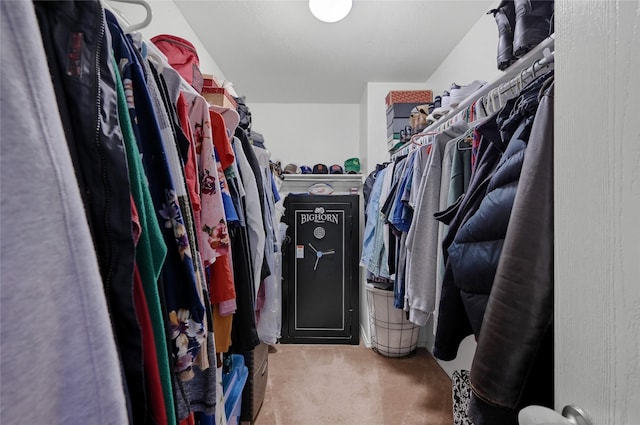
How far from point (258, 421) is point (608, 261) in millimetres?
1957

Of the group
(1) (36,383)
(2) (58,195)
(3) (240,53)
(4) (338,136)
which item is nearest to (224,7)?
(3) (240,53)

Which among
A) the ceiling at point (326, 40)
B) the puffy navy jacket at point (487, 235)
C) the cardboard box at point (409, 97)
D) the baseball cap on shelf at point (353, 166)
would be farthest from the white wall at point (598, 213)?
the baseball cap on shelf at point (353, 166)

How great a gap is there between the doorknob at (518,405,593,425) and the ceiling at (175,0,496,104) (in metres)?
2.16

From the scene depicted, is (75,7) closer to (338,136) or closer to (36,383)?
(36,383)

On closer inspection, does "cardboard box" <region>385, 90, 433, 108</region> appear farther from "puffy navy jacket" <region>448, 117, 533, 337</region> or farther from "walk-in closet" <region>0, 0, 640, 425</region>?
"puffy navy jacket" <region>448, 117, 533, 337</region>

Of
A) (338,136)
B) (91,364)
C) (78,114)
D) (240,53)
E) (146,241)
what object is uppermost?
(240,53)

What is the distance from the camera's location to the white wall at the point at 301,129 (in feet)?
11.4

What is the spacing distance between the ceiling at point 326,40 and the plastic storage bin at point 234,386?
2.12 metres

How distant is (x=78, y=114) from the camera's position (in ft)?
1.30

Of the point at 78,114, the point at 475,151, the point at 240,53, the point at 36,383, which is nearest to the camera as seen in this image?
the point at 36,383

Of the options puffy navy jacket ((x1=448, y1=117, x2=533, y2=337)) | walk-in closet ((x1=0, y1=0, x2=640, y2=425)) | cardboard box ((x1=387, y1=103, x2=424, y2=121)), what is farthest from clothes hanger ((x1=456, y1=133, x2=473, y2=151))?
cardboard box ((x1=387, y1=103, x2=424, y2=121))

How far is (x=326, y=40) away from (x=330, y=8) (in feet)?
1.94

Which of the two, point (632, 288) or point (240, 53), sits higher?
point (240, 53)

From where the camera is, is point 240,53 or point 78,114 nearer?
point 78,114
